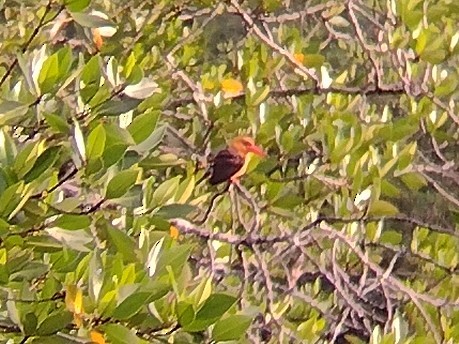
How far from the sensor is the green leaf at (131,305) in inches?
28.0

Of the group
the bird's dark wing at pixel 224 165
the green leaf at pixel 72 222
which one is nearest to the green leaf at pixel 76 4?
the green leaf at pixel 72 222

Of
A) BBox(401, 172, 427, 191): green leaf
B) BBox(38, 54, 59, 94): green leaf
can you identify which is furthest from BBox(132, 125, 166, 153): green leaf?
BBox(401, 172, 427, 191): green leaf

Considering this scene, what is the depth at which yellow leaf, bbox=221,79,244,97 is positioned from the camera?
184cm

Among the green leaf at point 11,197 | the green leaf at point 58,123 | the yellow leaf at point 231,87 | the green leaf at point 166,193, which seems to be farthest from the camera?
the yellow leaf at point 231,87

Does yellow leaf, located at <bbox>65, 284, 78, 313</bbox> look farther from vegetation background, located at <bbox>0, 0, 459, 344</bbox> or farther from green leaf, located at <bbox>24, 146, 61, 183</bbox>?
green leaf, located at <bbox>24, 146, 61, 183</bbox>

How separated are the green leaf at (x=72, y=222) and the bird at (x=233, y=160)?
744mm

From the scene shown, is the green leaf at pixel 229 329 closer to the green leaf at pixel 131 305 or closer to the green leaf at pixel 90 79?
the green leaf at pixel 131 305

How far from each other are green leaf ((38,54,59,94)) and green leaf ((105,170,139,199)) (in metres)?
0.12

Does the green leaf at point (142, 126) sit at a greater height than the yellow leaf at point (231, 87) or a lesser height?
greater

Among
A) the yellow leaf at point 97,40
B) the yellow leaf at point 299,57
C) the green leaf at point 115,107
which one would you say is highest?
the green leaf at point 115,107

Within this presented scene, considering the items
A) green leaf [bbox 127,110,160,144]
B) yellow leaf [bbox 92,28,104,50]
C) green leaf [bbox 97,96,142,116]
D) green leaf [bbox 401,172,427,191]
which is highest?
green leaf [bbox 97,96,142,116]

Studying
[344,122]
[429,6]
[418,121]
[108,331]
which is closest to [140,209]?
[108,331]

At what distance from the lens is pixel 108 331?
2.36ft

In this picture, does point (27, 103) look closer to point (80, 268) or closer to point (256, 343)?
point (80, 268)
